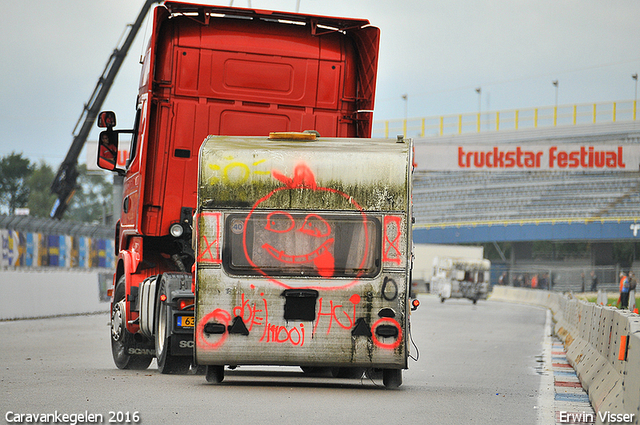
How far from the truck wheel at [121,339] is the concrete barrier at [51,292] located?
12.3 meters

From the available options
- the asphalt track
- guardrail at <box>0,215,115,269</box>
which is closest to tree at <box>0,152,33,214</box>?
guardrail at <box>0,215,115,269</box>

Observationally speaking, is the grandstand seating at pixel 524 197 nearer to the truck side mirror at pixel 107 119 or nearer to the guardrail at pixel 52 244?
the guardrail at pixel 52 244

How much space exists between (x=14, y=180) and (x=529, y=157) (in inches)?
3151

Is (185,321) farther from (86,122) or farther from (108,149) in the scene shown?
(86,122)

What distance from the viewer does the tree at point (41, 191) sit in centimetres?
10294

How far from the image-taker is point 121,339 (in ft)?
38.4

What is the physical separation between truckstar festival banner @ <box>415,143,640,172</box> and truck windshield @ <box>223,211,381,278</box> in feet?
91.6

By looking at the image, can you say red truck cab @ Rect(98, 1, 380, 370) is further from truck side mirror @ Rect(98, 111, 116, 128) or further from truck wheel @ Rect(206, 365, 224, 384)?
truck wheel @ Rect(206, 365, 224, 384)

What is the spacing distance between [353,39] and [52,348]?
7.56 metres

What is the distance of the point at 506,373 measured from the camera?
12.8m

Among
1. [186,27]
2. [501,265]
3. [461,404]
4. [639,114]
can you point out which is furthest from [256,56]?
[501,265]

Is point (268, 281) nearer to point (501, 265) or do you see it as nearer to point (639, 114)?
point (639, 114)

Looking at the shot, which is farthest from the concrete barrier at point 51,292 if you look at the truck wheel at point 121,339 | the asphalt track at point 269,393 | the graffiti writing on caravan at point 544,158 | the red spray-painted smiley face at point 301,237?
the red spray-painted smiley face at point 301,237

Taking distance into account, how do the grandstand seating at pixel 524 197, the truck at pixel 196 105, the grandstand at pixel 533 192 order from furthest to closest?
the grandstand seating at pixel 524 197
the grandstand at pixel 533 192
the truck at pixel 196 105
